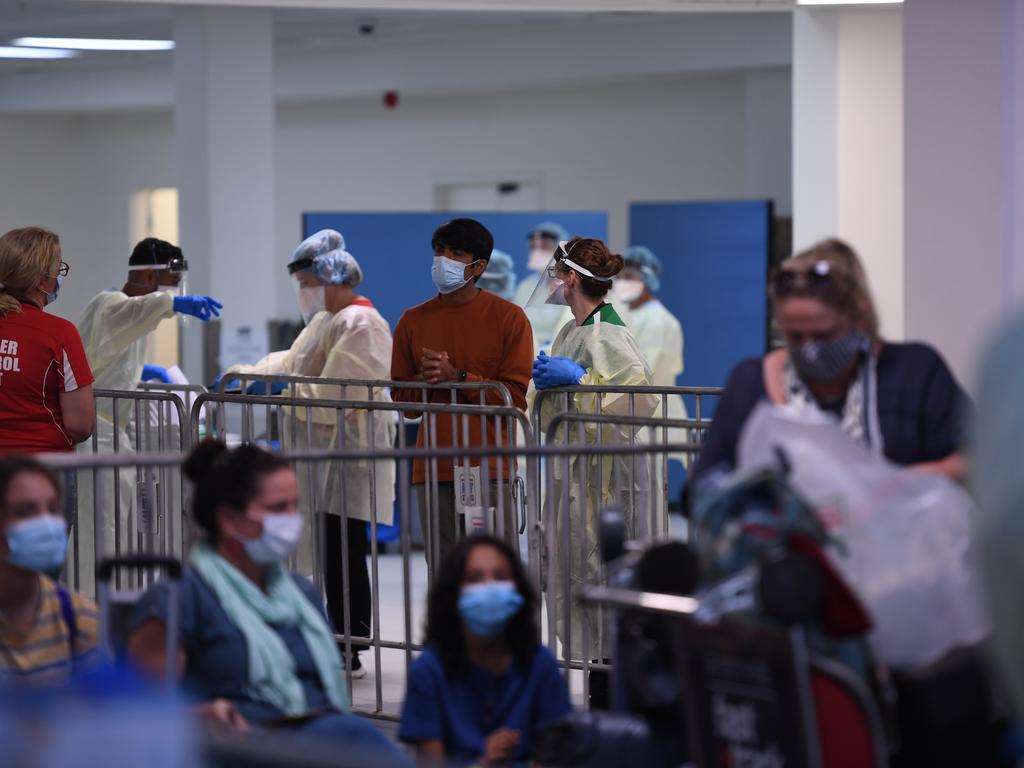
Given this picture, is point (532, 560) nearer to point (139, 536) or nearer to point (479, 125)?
point (139, 536)

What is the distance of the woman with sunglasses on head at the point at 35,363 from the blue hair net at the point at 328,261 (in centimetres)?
110

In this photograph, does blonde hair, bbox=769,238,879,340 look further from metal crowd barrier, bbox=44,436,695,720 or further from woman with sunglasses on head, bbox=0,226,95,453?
woman with sunglasses on head, bbox=0,226,95,453

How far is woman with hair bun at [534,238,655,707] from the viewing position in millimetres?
4910

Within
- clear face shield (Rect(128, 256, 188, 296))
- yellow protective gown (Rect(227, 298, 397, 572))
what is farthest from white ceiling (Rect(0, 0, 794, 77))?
yellow protective gown (Rect(227, 298, 397, 572))

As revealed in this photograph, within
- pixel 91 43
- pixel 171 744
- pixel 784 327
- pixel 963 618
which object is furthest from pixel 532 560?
pixel 91 43

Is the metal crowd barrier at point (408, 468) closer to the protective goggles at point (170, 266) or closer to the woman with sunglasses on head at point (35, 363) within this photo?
the woman with sunglasses on head at point (35, 363)

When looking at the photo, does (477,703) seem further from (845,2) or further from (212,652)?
(845,2)

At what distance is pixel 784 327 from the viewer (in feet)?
10.2

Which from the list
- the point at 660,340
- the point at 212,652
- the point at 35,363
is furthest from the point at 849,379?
the point at 660,340

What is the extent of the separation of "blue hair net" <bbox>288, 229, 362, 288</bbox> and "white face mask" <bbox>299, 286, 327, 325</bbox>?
0.25 feet

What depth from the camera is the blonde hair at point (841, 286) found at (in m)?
3.04

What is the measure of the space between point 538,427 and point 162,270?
6.49ft

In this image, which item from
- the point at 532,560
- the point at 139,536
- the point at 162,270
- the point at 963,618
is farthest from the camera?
the point at 162,270

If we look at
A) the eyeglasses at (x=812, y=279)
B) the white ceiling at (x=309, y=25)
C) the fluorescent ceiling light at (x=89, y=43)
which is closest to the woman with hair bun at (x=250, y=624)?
the eyeglasses at (x=812, y=279)
